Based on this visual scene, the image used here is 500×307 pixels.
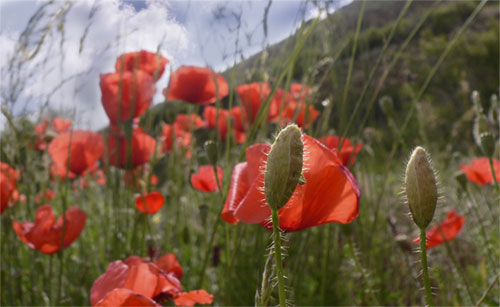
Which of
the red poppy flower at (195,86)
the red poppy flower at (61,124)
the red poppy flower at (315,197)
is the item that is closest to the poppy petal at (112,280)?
the red poppy flower at (315,197)

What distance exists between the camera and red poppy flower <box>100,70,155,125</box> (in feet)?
3.43

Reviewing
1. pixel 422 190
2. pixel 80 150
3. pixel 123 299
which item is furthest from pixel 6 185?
pixel 422 190

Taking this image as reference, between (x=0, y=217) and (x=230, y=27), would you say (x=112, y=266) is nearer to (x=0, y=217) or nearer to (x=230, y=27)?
(x=230, y=27)

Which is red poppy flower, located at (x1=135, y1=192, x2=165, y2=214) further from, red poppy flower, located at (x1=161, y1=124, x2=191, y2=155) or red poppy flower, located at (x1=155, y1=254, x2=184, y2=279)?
red poppy flower, located at (x1=161, y1=124, x2=191, y2=155)

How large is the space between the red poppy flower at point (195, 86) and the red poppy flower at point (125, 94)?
291 mm

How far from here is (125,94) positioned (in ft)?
3.49

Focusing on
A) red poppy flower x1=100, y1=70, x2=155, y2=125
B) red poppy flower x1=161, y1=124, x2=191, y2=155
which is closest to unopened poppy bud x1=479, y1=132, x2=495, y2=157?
red poppy flower x1=100, y1=70, x2=155, y2=125

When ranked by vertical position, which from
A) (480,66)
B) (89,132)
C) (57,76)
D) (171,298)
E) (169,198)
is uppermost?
(480,66)

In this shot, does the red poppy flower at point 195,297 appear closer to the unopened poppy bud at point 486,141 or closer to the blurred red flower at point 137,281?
the blurred red flower at point 137,281

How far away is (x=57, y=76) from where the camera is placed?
1.09 m

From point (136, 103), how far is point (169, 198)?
74 cm

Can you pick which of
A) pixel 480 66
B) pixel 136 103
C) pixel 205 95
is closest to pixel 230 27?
pixel 136 103

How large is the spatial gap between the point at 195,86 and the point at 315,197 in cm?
96

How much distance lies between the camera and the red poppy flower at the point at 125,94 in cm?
104
